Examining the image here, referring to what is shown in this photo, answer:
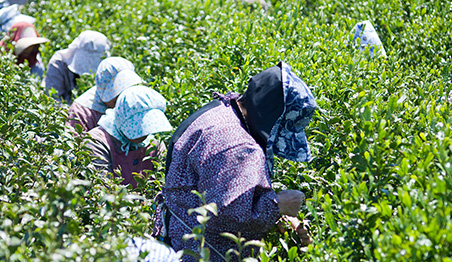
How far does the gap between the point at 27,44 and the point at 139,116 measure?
8.55 feet

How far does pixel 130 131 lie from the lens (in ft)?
11.4

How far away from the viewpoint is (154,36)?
536 centimetres

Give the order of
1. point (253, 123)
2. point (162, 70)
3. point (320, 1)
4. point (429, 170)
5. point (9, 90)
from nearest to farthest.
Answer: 1. point (429, 170)
2. point (253, 123)
3. point (9, 90)
4. point (162, 70)
5. point (320, 1)

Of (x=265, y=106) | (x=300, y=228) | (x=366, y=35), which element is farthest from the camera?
(x=366, y=35)

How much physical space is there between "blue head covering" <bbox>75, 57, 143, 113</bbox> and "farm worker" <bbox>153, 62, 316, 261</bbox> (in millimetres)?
1601

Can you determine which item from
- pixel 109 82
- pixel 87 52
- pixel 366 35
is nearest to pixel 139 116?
pixel 109 82

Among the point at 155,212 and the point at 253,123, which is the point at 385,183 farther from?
the point at 155,212

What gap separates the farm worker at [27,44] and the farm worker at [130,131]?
231cm

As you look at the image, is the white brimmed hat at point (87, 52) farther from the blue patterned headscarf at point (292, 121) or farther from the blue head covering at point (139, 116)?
the blue patterned headscarf at point (292, 121)

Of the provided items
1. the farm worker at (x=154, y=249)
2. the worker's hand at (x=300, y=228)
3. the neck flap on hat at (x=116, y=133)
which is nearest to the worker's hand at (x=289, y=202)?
the worker's hand at (x=300, y=228)

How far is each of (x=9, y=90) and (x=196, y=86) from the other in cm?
130

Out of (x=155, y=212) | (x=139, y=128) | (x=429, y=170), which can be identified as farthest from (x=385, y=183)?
(x=139, y=128)

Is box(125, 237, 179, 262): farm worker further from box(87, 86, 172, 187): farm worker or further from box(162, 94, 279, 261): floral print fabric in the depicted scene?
box(87, 86, 172, 187): farm worker

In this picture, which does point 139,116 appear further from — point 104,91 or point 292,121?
point 292,121
